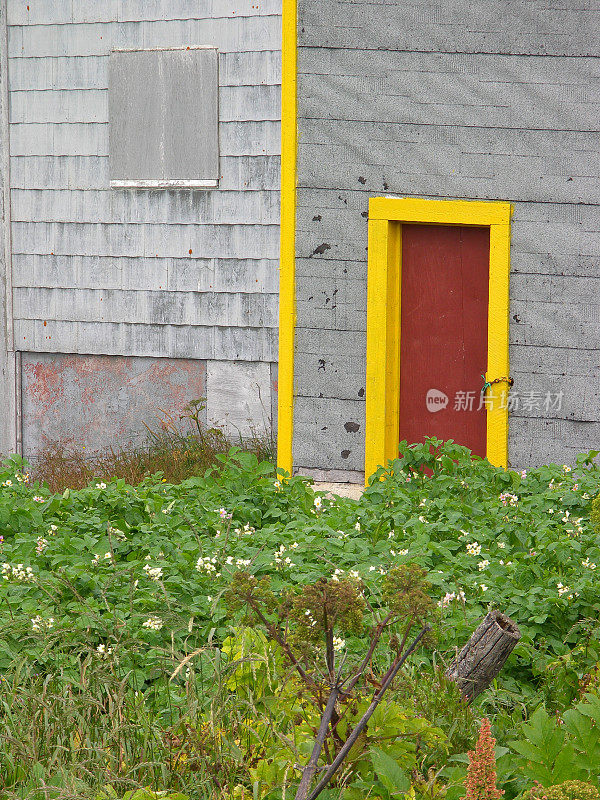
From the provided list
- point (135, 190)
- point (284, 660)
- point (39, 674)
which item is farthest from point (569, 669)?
point (135, 190)

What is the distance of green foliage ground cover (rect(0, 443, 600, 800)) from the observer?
296cm

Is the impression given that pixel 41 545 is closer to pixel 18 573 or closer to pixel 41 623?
pixel 18 573

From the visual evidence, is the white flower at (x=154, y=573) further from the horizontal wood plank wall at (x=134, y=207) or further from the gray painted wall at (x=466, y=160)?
the horizontal wood plank wall at (x=134, y=207)

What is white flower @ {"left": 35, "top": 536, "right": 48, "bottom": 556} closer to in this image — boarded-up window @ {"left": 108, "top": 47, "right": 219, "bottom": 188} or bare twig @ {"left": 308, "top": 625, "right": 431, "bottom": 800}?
bare twig @ {"left": 308, "top": 625, "right": 431, "bottom": 800}

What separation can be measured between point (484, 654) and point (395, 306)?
4.59 m

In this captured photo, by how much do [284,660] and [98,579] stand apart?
1.47m

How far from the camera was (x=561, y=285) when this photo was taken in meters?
7.04

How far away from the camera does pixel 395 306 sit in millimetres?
7562

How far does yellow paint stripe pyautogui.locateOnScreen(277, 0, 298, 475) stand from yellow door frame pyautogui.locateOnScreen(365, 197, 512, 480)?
2.20ft

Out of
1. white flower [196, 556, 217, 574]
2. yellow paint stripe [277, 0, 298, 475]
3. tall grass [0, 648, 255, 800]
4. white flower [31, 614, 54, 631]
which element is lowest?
tall grass [0, 648, 255, 800]

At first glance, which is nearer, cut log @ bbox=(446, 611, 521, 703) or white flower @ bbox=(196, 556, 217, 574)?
cut log @ bbox=(446, 611, 521, 703)

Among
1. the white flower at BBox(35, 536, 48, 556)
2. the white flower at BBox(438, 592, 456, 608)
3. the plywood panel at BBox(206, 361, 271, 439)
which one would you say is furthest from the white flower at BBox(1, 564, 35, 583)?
the plywood panel at BBox(206, 361, 271, 439)

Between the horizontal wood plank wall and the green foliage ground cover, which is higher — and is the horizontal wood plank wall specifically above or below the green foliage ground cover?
above

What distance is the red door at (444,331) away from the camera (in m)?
7.41
